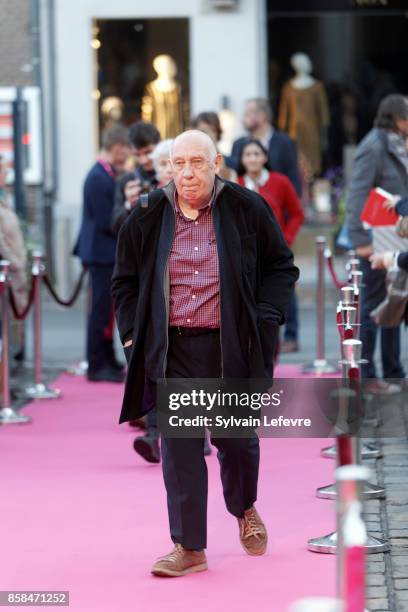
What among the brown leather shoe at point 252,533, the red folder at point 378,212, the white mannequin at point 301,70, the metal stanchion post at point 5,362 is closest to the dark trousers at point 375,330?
the red folder at point 378,212

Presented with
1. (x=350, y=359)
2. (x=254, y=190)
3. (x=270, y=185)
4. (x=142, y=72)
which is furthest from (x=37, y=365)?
(x=142, y=72)

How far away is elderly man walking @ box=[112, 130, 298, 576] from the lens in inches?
267

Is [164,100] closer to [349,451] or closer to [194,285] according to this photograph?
A: [194,285]

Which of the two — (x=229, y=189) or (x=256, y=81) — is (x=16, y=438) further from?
(x=256, y=81)

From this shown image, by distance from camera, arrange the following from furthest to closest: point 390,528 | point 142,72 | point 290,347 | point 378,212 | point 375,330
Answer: point 142,72, point 290,347, point 375,330, point 378,212, point 390,528

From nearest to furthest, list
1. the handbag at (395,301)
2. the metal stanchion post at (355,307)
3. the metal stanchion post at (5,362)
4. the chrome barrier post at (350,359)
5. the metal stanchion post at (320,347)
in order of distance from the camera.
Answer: the chrome barrier post at (350,359), the metal stanchion post at (355,307), the handbag at (395,301), the metal stanchion post at (5,362), the metal stanchion post at (320,347)

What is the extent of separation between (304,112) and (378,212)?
34.9ft

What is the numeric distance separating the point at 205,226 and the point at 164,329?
1.59 feet

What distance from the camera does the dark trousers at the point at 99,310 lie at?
513 inches

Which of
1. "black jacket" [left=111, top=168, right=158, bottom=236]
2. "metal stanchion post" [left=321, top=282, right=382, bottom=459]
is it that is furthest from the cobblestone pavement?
"black jacket" [left=111, top=168, right=158, bottom=236]

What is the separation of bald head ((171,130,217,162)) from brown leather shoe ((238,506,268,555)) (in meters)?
1.65

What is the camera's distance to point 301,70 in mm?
21016

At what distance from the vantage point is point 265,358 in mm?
6969

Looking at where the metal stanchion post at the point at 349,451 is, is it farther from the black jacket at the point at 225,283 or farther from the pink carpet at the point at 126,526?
the black jacket at the point at 225,283
